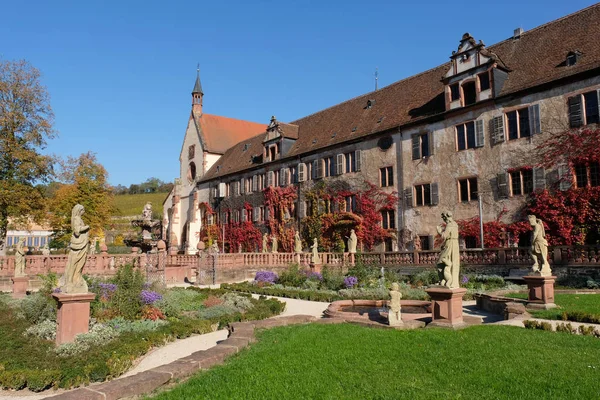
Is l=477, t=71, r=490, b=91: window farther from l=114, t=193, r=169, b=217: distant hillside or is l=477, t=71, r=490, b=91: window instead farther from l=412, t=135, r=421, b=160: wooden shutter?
l=114, t=193, r=169, b=217: distant hillside

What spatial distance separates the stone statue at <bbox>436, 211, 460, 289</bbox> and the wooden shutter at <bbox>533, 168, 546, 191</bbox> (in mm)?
15471

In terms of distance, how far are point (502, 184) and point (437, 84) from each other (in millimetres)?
9404

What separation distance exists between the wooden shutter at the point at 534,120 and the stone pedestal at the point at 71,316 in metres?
22.3

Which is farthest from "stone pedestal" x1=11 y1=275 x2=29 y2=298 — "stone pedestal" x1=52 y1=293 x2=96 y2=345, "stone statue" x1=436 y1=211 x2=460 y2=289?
"stone statue" x1=436 y1=211 x2=460 y2=289

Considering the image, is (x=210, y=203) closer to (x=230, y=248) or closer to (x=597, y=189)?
(x=230, y=248)

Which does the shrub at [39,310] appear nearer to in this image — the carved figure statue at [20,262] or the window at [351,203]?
the carved figure statue at [20,262]

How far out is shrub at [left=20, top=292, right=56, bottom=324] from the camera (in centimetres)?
1158

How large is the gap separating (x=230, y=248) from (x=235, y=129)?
1831cm

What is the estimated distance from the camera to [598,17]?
24344 millimetres

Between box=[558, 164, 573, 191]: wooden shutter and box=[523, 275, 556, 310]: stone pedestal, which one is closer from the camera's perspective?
box=[523, 275, 556, 310]: stone pedestal

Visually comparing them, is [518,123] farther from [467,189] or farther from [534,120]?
[467,189]

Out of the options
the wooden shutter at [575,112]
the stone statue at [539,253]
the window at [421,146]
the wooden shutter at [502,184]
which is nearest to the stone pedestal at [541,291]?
the stone statue at [539,253]

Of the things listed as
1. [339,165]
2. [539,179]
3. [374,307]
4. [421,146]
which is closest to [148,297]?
[374,307]

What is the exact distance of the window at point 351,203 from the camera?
33016 millimetres
